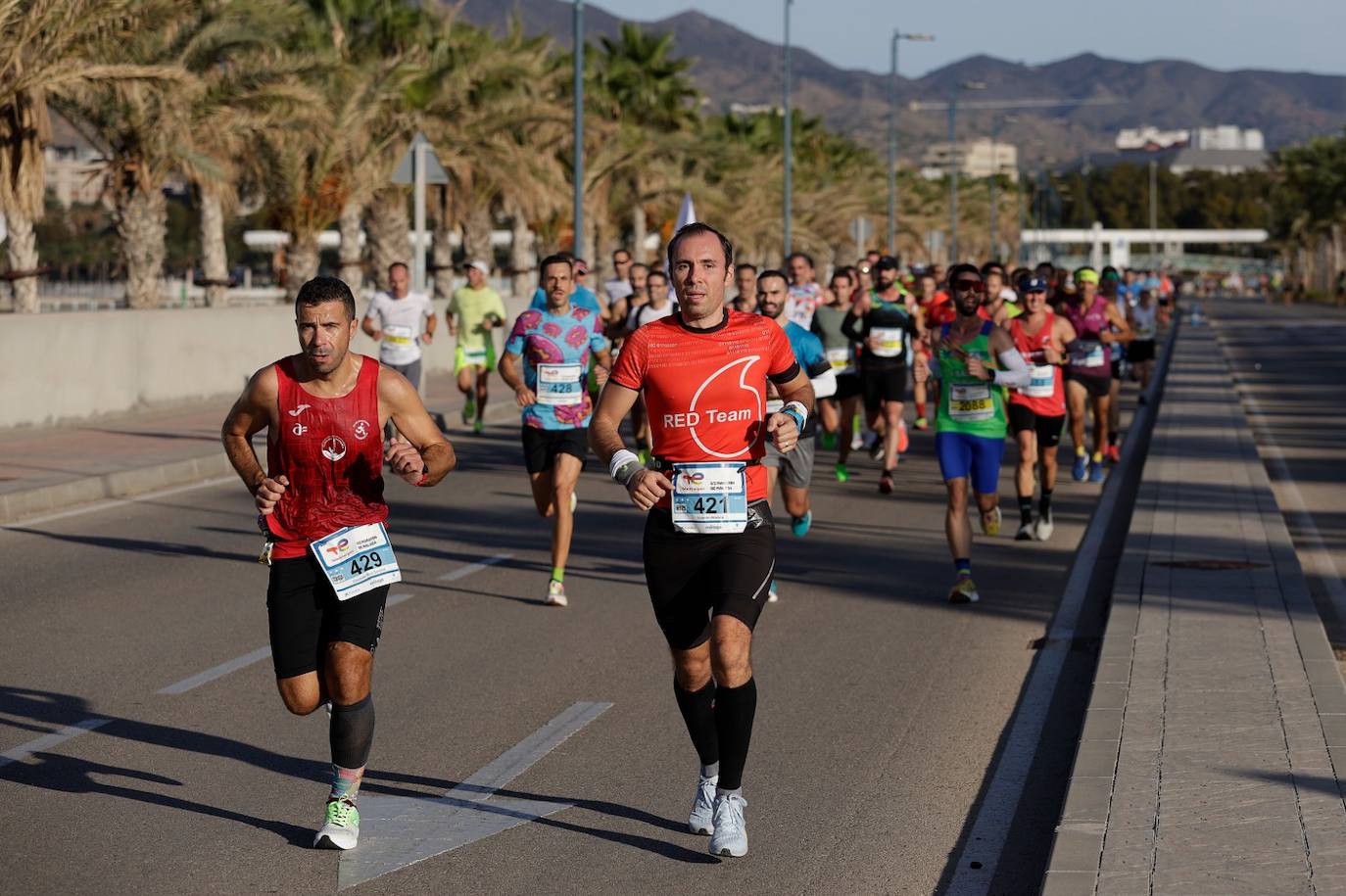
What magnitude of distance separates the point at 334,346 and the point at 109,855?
164 cm

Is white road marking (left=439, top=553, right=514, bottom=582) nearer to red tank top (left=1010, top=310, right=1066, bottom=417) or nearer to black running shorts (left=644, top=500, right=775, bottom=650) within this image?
red tank top (left=1010, top=310, right=1066, bottom=417)

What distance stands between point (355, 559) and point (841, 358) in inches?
467

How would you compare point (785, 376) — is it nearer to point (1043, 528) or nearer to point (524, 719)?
point (524, 719)

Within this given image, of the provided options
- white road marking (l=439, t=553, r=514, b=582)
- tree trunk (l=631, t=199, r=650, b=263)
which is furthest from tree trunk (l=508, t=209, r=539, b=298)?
white road marking (l=439, t=553, r=514, b=582)

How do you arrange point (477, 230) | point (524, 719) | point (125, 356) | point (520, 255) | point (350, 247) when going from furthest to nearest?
1. point (520, 255)
2. point (477, 230)
3. point (350, 247)
4. point (125, 356)
5. point (524, 719)

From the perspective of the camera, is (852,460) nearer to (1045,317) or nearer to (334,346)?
(1045,317)

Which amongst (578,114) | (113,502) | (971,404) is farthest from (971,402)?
(578,114)

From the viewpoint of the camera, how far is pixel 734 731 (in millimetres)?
6020

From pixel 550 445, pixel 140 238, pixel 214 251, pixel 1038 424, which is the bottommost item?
pixel 1038 424

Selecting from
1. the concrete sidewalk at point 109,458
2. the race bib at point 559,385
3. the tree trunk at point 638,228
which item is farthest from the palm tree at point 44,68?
the tree trunk at point 638,228

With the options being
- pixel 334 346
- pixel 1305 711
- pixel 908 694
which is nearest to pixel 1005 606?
pixel 908 694

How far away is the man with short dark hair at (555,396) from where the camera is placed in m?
10.9

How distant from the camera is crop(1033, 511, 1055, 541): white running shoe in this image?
13.8 m

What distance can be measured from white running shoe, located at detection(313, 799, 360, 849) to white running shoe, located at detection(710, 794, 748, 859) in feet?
3.53
